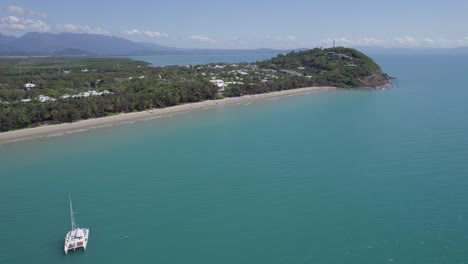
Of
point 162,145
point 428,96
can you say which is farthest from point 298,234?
point 428,96

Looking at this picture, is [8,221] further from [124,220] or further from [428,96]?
[428,96]

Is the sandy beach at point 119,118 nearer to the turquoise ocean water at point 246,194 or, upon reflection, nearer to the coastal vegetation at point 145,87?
the coastal vegetation at point 145,87

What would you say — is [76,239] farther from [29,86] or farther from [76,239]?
[29,86]

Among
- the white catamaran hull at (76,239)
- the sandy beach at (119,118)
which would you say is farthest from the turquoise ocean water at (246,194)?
the sandy beach at (119,118)

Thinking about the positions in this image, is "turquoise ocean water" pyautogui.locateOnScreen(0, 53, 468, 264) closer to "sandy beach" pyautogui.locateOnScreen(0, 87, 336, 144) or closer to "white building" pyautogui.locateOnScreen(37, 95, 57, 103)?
"sandy beach" pyautogui.locateOnScreen(0, 87, 336, 144)

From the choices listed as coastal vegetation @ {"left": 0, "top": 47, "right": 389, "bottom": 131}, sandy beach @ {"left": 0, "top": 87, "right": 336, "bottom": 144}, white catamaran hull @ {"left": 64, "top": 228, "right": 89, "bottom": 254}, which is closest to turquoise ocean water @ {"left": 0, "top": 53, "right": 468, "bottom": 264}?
white catamaran hull @ {"left": 64, "top": 228, "right": 89, "bottom": 254}

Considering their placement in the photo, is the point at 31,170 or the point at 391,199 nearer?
the point at 391,199

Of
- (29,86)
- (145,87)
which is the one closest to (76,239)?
(145,87)
